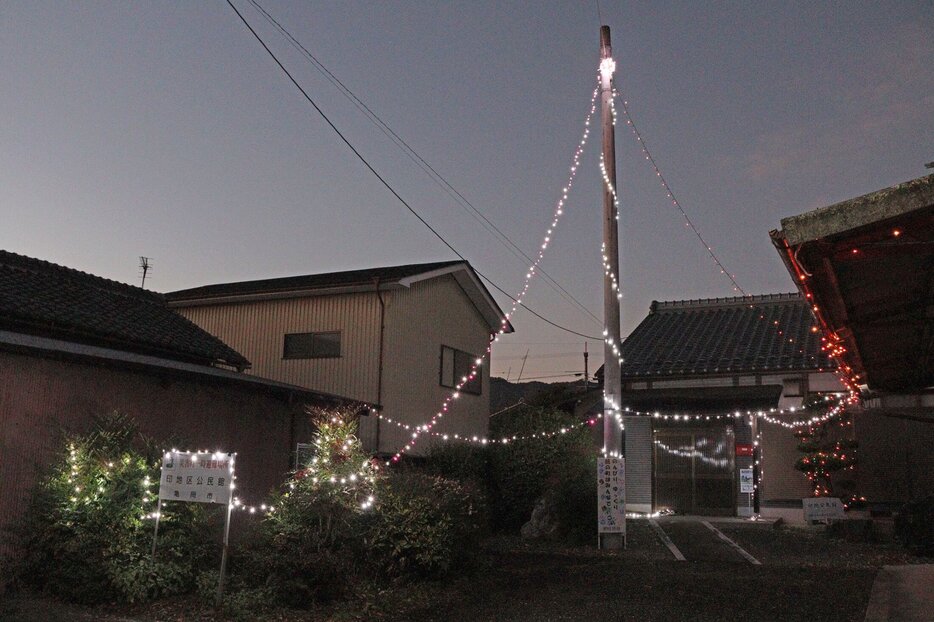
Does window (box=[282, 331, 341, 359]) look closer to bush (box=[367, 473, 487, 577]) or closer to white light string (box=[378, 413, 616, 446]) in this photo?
white light string (box=[378, 413, 616, 446])

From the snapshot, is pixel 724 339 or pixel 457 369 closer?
pixel 457 369

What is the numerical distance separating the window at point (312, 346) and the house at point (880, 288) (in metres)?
11.0

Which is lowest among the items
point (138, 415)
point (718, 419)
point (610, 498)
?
point (610, 498)

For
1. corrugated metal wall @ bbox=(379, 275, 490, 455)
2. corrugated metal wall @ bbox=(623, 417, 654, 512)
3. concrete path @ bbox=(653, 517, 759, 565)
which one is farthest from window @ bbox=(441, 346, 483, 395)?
concrete path @ bbox=(653, 517, 759, 565)

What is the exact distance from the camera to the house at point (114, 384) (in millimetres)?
10359

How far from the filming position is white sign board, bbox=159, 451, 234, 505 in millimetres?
9508

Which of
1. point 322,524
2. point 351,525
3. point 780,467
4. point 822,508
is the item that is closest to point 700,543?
point 822,508

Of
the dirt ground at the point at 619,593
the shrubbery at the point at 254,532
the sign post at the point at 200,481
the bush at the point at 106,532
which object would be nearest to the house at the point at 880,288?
the dirt ground at the point at 619,593

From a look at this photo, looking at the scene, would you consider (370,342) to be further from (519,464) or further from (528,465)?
(528,465)

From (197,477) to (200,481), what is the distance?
0.06m

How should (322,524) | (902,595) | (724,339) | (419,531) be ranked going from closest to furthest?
(902,595) → (322,524) → (419,531) → (724,339)

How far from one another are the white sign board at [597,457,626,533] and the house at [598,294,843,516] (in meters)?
5.95

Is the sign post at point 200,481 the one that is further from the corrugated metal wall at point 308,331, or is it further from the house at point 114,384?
the corrugated metal wall at point 308,331

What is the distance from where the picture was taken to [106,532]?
32.2 feet
